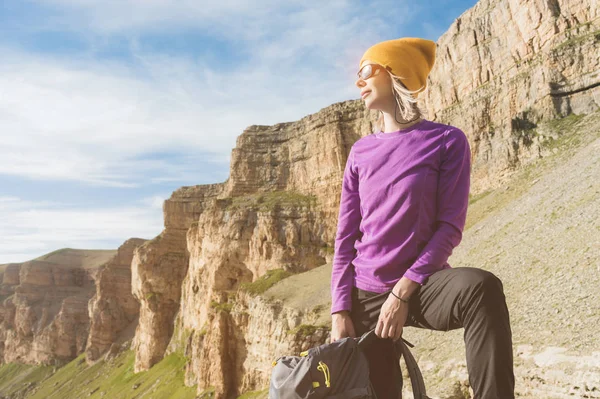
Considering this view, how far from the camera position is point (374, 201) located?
3.71 meters

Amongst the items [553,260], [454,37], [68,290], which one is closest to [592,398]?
[553,260]

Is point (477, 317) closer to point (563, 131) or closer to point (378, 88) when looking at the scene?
point (378, 88)

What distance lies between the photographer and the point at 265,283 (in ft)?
166

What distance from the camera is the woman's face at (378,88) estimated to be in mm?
3934

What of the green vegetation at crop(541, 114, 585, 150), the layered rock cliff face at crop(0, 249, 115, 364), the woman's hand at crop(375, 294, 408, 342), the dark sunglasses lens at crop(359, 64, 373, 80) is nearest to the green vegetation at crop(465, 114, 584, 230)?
the green vegetation at crop(541, 114, 585, 150)

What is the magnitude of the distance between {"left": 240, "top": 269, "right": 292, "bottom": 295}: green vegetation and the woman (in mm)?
45055

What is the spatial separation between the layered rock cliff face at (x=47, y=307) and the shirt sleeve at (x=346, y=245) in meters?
127

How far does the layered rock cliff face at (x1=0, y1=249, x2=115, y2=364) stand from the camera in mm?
114562

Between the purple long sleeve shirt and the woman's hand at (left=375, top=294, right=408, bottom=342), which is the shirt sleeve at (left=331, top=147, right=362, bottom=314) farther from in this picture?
the woman's hand at (left=375, top=294, right=408, bottom=342)

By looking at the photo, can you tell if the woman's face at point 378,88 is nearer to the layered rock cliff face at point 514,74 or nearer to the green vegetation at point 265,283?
the layered rock cliff face at point 514,74

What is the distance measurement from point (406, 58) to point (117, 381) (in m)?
94.5

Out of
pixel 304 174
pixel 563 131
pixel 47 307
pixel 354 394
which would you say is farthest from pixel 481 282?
pixel 47 307

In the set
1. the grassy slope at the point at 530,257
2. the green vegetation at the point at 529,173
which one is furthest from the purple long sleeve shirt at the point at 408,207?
the green vegetation at the point at 529,173

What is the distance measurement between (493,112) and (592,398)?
44201 mm
